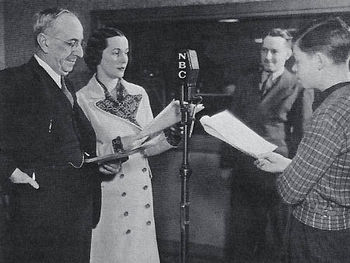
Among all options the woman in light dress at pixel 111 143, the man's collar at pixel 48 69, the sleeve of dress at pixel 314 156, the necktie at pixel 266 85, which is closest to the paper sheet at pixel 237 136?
the sleeve of dress at pixel 314 156

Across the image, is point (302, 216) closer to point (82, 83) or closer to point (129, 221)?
point (129, 221)

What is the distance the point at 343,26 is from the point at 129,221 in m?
1.04

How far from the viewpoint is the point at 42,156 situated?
1392 millimetres

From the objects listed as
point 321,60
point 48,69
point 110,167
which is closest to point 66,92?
point 48,69

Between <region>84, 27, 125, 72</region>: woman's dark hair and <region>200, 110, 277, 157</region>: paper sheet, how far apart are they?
598 mm

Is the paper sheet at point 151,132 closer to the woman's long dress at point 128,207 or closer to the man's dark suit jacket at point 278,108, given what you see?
the woman's long dress at point 128,207

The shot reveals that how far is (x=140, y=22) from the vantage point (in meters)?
1.70

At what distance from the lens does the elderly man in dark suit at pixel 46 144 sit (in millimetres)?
1389

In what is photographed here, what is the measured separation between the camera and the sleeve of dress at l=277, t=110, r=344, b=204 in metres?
0.96

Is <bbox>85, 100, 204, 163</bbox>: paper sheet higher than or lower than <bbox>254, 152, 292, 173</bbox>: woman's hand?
higher


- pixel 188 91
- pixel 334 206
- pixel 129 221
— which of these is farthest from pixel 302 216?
pixel 129 221

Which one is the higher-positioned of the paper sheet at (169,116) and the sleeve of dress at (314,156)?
the paper sheet at (169,116)

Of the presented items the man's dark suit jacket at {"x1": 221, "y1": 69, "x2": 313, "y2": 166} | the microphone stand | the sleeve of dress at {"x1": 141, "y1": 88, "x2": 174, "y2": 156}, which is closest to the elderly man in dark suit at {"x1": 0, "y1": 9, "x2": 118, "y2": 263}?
the sleeve of dress at {"x1": 141, "y1": 88, "x2": 174, "y2": 156}

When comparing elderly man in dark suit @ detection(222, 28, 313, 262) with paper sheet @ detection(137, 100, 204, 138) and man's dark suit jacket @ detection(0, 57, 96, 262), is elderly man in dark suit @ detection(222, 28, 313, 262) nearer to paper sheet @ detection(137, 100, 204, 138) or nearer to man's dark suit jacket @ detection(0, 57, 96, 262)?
paper sheet @ detection(137, 100, 204, 138)
